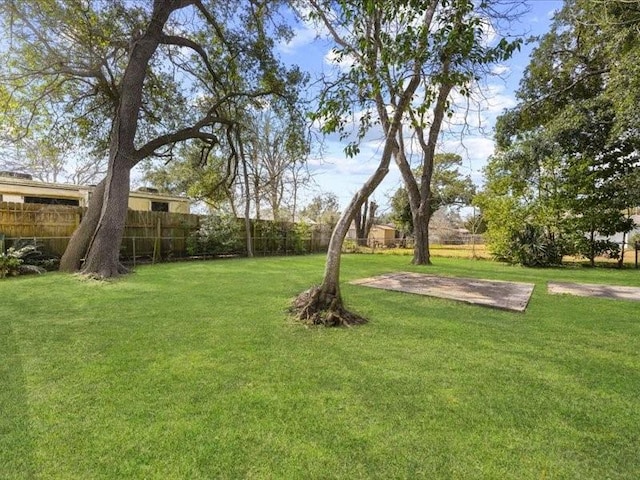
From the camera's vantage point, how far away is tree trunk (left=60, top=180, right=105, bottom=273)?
835 centimetres

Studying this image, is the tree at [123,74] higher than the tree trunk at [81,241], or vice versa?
the tree at [123,74]

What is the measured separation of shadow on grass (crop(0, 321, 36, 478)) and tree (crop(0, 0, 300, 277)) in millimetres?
5193

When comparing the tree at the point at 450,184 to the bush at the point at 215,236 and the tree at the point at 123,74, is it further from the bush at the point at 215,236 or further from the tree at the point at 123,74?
the tree at the point at 123,74

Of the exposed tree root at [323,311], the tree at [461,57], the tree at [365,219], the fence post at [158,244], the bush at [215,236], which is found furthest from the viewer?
the tree at [365,219]

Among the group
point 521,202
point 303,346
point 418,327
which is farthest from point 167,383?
point 521,202

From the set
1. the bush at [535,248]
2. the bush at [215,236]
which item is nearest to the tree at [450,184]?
the bush at [535,248]

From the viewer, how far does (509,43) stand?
12.2 ft

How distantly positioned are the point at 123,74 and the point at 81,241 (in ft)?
15.3

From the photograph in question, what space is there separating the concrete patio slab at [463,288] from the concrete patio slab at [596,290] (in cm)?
53

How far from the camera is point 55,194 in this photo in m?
11.8

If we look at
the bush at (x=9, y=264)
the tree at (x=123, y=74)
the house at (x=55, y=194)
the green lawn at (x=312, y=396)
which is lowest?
the green lawn at (x=312, y=396)

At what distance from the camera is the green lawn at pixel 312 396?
5.80 ft

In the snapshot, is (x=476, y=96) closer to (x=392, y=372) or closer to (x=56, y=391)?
(x=392, y=372)

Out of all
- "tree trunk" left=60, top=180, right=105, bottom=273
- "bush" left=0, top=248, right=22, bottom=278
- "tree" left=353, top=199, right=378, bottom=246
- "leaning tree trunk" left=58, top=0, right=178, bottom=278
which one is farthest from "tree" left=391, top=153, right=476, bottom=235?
"bush" left=0, top=248, right=22, bottom=278
